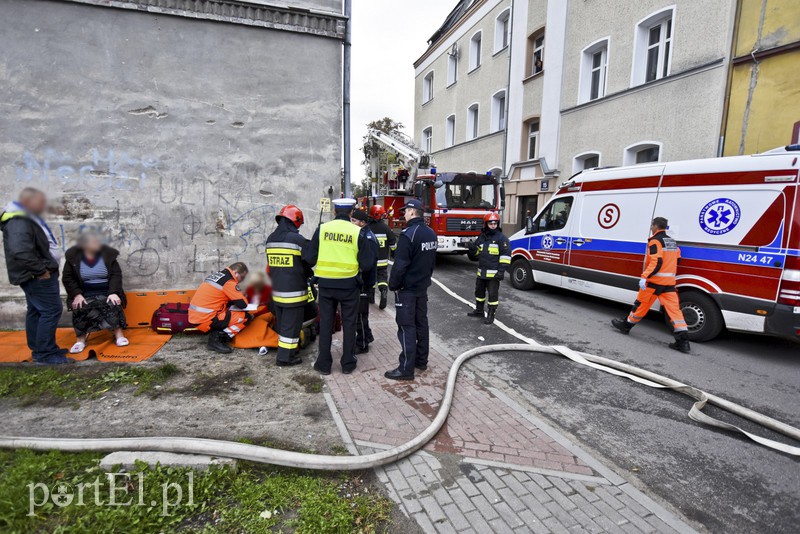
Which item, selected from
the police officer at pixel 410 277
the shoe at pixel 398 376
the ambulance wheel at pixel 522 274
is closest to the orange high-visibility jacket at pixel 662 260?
the police officer at pixel 410 277

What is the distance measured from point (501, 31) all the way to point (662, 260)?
16890 mm

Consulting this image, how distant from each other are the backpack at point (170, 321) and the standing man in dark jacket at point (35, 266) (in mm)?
1019

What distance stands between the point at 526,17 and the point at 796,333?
1576 centimetres

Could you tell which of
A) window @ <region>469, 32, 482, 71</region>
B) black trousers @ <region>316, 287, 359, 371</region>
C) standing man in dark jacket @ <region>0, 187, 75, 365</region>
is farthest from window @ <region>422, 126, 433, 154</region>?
standing man in dark jacket @ <region>0, 187, 75, 365</region>

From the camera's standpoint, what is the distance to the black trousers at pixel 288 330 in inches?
179

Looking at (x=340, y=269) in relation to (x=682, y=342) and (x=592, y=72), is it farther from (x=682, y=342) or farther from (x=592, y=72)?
(x=592, y=72)

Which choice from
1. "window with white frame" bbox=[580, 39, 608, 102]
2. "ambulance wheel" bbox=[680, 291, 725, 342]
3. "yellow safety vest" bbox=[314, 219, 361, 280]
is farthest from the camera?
"window with white frame" bbox=[580, 39, 608, 102]

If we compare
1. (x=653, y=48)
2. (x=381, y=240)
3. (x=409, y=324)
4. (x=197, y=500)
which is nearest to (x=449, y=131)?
(x=653, y=48)

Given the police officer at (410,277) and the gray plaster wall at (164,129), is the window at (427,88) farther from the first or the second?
the police officer at (410,277)

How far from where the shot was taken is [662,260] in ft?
18.5

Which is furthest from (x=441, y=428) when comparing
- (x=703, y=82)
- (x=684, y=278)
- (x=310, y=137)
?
(x=703, y=82)

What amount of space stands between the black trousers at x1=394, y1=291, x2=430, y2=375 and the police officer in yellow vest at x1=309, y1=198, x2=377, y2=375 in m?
0.49

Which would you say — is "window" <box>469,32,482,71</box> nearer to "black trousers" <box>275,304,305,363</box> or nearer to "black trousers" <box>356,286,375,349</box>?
"black trousers" <box>356,286,375,349</box>

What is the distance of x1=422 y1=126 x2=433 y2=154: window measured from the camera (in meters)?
26.3
